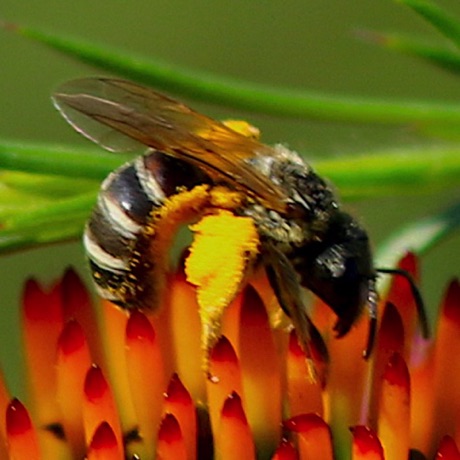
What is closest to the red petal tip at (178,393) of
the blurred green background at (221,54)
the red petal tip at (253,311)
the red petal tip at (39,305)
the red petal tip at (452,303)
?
the red petal tip at (253,311)

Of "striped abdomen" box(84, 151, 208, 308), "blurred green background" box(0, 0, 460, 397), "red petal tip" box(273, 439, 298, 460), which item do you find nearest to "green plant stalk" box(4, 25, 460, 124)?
"striped abdomen" box(84, 151, 208, 308)

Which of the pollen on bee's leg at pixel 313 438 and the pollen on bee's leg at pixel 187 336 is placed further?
the pollen on bee's leg at pixel 187 336

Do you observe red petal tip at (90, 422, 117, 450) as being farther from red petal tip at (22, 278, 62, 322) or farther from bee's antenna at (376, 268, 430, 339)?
bee's antenna at (376, 268, 430, 339)

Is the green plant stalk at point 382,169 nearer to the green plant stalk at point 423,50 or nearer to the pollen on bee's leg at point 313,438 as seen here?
the green plant stalk at point 423,50

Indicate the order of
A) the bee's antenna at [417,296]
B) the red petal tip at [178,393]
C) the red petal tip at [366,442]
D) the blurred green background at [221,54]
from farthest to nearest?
the blurred green background at [221,54] → the bee's antenna at [417,296] → the red petal tip at [178,393] → the red petal tip at [366,442]

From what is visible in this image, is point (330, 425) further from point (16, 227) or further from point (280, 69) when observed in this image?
point (280, 69)

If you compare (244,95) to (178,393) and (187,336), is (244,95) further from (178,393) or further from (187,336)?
(178,393)
